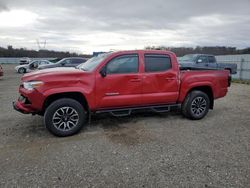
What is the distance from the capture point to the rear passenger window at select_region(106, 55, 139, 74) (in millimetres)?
5480

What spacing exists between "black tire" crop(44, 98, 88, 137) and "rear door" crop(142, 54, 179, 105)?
5.19ft

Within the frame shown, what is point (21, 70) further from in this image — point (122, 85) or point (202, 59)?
point (122, 85)

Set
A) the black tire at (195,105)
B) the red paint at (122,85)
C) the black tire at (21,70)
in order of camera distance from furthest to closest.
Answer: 1. the black tire at (21,70)
2. the black tire at (195,105)
3. the red paint at (122,85)

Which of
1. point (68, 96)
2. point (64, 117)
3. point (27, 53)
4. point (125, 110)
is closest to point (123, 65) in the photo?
point (125, 110)

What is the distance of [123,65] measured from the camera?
5598mm

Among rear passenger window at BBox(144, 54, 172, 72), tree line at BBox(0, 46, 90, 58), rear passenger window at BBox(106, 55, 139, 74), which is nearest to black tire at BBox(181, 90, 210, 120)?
rear passenger window at BBox(144, 54, 172, 72)

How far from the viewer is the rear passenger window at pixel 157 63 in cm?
586

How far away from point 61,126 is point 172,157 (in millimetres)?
2352

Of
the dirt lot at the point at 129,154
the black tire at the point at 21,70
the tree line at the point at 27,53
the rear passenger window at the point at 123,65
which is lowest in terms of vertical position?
the dirt lot at the point at 129,154

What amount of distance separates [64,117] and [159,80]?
7.74 feet

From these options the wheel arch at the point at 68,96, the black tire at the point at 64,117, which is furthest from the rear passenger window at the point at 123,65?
the black tire at the point at 64,117

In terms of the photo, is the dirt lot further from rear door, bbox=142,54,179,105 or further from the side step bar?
rear door, bbox=142,54,179,105

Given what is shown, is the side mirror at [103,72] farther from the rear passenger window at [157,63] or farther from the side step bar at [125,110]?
the rear passenger window at [157,63]

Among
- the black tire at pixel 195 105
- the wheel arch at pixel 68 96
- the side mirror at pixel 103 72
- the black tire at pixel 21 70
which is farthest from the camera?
the black tire at pixel 21 70
